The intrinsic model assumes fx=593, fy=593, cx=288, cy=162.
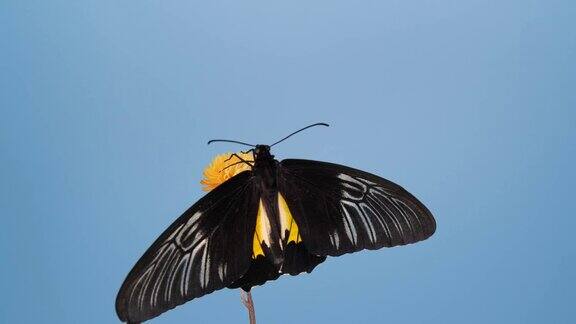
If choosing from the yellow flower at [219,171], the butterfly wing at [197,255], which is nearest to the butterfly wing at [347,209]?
the butterfly wing at [197,255]

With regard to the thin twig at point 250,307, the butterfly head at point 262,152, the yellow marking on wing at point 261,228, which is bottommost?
the thin twig at point 250,307

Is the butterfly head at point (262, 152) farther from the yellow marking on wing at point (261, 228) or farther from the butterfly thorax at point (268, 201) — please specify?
the yellow marking on wing at point (261, 228)

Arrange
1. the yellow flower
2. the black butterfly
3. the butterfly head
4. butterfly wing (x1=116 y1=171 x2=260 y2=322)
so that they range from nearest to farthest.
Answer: butterfly wing (x1=116 y1=171 x2=260 y2=322) → the black butterfly → the butterfly head → the yellow flower

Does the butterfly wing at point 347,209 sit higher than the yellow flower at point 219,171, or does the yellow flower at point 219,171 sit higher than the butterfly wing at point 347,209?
the yellow flower at point 219,171

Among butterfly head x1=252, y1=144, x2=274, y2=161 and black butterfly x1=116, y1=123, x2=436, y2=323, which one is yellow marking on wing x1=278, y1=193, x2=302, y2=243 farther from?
butterfly head x1=252, y1=144, x2=274, y2=161

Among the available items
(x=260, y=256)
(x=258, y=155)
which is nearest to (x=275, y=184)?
(x=258, y=155)

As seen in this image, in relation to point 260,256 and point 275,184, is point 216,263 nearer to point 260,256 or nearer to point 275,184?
point 260,256

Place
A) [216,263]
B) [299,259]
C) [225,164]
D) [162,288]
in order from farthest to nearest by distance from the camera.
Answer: [225,164] < [299,259] < [216,263] < [162,288]

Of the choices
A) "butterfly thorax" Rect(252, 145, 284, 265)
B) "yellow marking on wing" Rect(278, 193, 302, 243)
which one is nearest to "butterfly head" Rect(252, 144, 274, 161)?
"butterfly thorax" Rect(252, 145, 284, 265)
